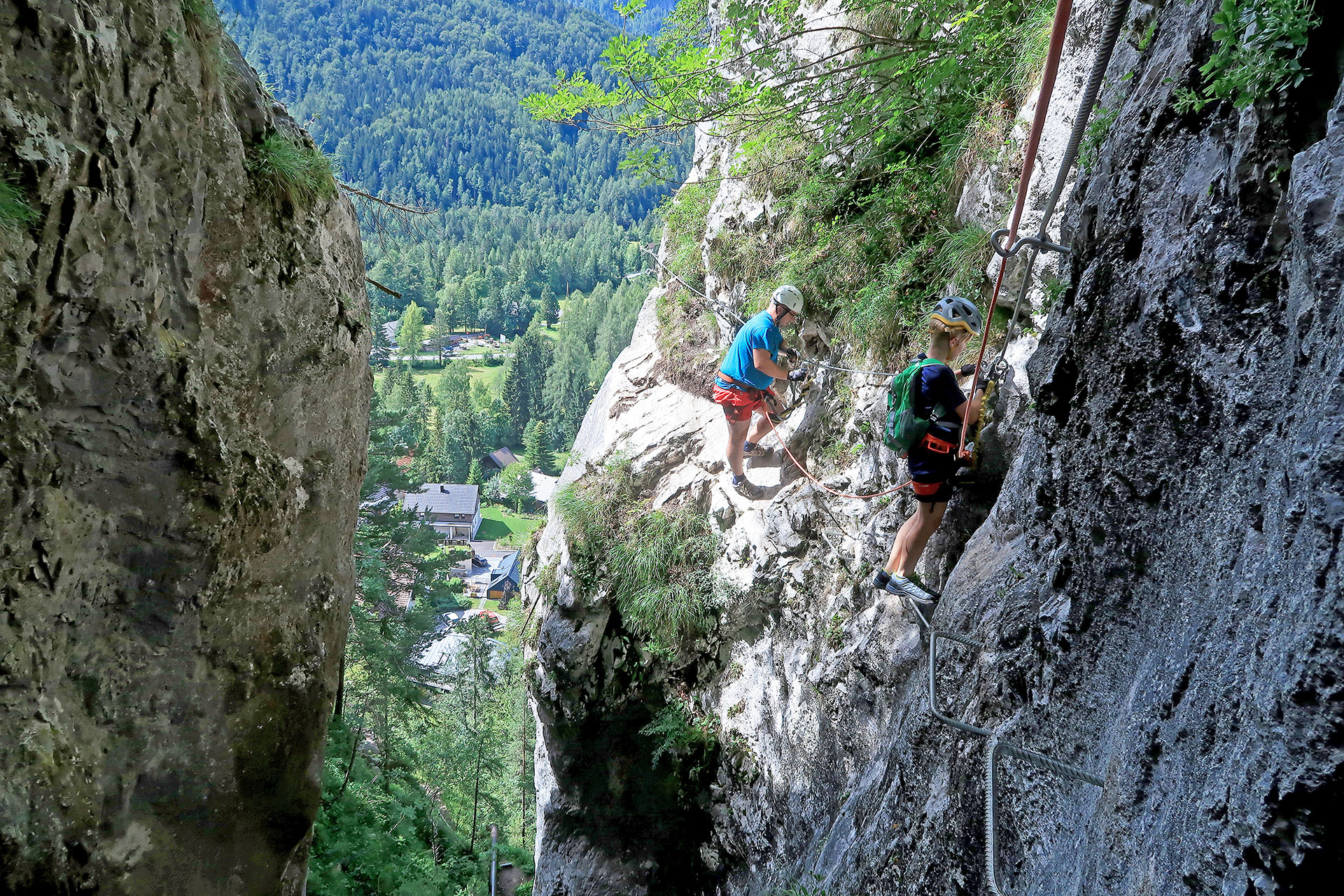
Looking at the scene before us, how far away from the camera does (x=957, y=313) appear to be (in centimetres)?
418

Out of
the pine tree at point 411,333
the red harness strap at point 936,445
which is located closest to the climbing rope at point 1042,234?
the red harness strap at point 936,445

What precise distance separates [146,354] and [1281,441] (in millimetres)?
4263

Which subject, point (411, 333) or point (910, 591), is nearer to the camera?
point (910, 591)

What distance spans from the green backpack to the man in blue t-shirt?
218cm

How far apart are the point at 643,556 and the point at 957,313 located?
15.1ft

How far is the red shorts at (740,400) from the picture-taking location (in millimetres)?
6590

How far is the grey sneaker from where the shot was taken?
428 centimetres

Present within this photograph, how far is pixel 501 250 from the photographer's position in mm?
120250

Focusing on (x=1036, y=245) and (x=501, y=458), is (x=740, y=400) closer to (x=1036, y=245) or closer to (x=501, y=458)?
(x=1036, y=245)

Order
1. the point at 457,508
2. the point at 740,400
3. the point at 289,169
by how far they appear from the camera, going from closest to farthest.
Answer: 1. the point at 289,169
2. the point at 740,400
3. the point at 457,508

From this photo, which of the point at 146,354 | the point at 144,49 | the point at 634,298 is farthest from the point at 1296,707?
the point at 634,298

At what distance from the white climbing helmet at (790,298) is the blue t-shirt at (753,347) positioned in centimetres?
15

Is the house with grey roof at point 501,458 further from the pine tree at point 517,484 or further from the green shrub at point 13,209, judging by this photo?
the green shrub at point 13,209

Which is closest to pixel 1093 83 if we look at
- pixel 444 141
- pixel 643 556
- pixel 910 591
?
pixel 910 591
